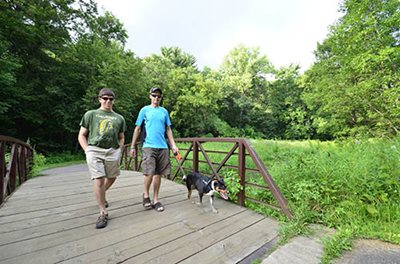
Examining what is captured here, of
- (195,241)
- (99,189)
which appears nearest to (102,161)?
(99,189)

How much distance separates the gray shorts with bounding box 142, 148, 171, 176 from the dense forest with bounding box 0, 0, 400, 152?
7.93m

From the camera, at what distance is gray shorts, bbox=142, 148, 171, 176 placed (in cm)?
233

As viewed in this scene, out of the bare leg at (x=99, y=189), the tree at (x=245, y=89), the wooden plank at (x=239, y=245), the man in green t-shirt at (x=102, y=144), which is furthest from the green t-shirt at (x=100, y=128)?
the tree at (x=245, y=89)

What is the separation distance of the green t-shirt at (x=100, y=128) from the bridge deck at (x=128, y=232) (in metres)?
0.84

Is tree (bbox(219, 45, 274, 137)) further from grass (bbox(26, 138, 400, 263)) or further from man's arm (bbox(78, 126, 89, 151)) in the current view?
man's arm (bbox(78, 126, 89, 151))

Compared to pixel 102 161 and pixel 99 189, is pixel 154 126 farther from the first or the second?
pixel 99 189

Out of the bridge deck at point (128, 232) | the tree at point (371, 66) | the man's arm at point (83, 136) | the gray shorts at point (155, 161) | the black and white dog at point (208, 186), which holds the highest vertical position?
the tree at point (371, 66)

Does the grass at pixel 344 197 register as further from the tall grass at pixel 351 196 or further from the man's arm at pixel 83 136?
the man's arm at pixel 83 136

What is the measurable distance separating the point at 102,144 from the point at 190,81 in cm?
1615

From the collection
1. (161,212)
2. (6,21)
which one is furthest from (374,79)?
(6,21)

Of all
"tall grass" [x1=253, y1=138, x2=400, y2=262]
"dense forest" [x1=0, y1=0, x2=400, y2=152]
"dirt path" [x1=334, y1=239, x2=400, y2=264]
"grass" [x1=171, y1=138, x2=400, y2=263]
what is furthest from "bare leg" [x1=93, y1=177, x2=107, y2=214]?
"dense forest" [x1=0, y1=0, x2=400, y2=152]

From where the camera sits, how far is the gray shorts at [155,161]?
2.33m

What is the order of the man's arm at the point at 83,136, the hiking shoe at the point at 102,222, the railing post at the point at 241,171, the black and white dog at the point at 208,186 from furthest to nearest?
the railing post at the point at 241,171 → the black and white dog at the point at 208,186 → the man's arm at the point at 83,136 → the hiking shoe at the point at 102,222

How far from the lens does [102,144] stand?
1975 mm
